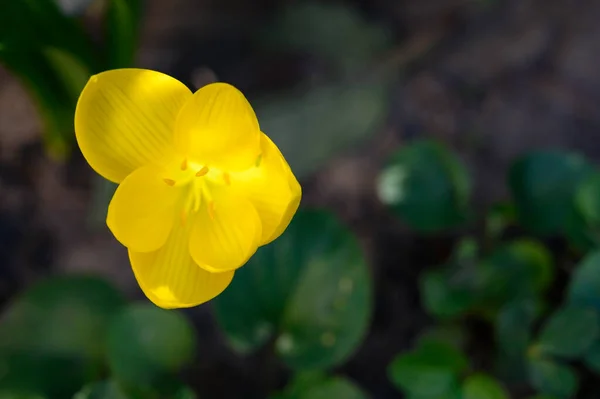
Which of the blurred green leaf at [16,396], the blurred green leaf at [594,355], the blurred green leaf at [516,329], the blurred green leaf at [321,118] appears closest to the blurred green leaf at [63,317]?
the blurred green leaf at [16,396]

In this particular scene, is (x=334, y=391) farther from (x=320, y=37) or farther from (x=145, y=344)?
(x=320, y=37)

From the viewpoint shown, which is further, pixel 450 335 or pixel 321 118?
pixel 321 118

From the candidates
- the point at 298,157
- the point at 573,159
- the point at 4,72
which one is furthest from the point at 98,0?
the point at 573,159

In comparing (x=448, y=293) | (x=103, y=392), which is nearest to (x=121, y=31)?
(x=103, y=392)

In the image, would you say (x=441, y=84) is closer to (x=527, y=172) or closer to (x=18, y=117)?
(x=527, y=172)

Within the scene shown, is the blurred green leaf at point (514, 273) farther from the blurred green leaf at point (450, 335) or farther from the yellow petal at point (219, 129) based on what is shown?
the yellow petal at point (219, 129)
